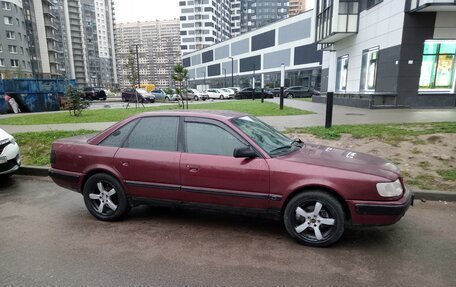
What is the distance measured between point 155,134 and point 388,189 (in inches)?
116

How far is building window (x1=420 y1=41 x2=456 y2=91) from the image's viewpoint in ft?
54.4

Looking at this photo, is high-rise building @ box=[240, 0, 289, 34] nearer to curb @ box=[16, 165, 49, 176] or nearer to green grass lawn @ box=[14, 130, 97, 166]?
green grass lawn @ box=[14, 130, 97, 166]

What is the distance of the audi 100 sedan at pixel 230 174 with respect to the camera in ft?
11.5

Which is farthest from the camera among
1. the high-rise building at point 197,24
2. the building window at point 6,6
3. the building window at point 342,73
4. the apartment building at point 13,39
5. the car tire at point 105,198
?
the high-rise building at point 197,24

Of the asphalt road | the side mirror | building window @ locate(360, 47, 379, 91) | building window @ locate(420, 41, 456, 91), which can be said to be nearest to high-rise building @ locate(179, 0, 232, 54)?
building window @ locate(360, 47, 379, 91)

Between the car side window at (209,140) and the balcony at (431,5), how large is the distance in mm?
15323

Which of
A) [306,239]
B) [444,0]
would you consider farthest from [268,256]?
[444,0]

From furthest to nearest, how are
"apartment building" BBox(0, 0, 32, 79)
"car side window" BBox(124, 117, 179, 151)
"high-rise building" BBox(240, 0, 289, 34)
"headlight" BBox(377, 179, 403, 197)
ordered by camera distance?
"high-rise building" BBox(240, 0, 289, 34)
"apartment building" BBox(0, 0, 32, 79)
"car side window" BBox(124, 117, 179, 151)
"headlight" BBox(377, 179, 403, 197)

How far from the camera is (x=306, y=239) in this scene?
3652 millimetres

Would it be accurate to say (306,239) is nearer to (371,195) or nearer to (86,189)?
(371,195)

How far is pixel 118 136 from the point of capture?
4492mm

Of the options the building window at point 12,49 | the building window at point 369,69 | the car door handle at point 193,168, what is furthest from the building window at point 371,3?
the building window at point 12,49

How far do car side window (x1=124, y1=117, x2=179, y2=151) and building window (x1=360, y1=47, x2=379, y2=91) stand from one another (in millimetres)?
18114

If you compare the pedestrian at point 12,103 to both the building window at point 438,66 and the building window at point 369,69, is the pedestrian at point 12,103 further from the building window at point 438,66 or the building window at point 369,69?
the building window at point 438,66
